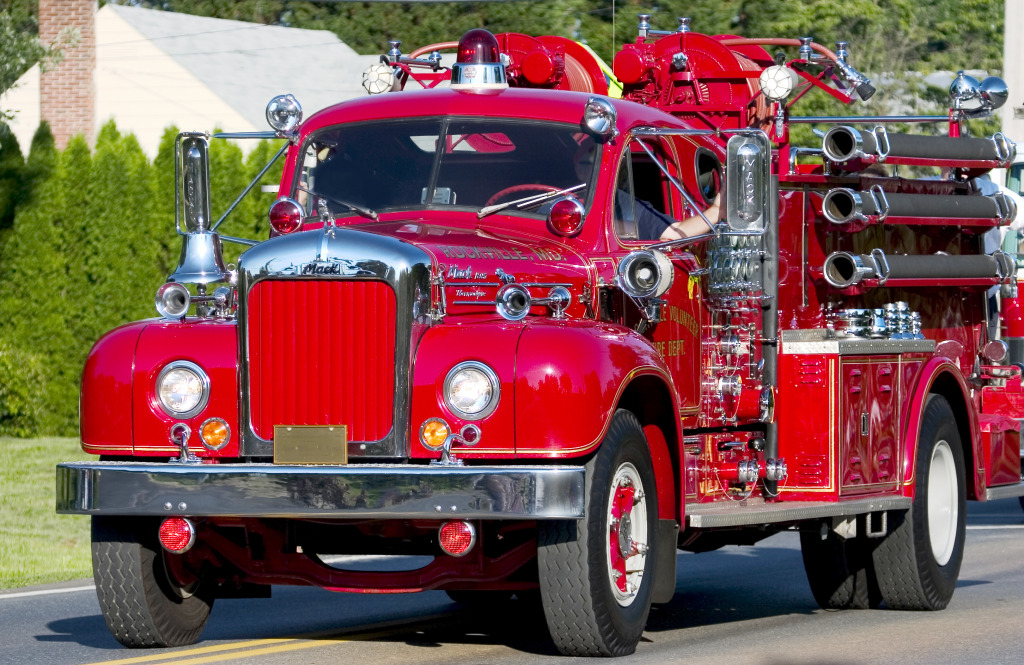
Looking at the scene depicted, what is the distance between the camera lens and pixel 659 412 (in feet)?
26.5

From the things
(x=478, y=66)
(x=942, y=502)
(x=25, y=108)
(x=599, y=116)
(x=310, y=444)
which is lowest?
(x=942, y=502)

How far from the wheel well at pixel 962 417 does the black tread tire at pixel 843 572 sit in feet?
3.44

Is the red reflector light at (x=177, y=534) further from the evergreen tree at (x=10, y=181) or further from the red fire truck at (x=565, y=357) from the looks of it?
the evergreen tree at (x=10, y=181)

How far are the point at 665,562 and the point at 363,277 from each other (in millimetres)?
1832

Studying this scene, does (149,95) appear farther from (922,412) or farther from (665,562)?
(665,562)

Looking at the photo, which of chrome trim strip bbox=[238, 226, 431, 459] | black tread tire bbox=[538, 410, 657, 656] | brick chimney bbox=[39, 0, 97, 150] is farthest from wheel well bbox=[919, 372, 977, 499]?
brick chimney bbox=[39, 0, 97, 150]

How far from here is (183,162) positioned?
877 cm

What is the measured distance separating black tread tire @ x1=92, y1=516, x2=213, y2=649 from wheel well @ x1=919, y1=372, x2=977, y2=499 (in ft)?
15.6

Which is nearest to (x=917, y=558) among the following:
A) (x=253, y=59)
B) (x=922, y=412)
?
(x=922, y=412)

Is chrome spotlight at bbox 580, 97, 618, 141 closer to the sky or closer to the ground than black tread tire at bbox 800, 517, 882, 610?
closer to the sky

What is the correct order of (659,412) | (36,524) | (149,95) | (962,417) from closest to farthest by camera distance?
(659,412)
(962,417)
(36,524)
(149,95)

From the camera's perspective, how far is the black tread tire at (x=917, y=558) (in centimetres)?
991

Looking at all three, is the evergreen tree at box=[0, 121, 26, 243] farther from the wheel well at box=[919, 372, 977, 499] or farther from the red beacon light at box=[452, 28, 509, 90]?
the wheel well at box=[919, 372, 977, 499]

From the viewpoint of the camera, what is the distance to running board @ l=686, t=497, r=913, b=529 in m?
8.23
